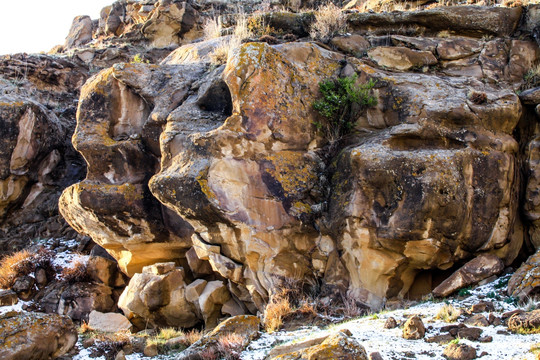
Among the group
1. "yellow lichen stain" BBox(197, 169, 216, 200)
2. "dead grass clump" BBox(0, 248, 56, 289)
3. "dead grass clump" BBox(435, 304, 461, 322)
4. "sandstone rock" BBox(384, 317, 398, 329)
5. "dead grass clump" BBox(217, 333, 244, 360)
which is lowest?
"dead grass clump" BBox(0, 248, 56, 289)

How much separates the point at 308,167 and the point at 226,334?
3.52 meters

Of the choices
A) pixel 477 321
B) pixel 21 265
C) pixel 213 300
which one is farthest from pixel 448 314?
pixel 21 265

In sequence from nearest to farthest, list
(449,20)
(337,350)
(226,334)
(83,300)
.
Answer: (337,350), (226,334), (83,300), (449,20)

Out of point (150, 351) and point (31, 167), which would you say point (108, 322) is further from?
point (31, 167)

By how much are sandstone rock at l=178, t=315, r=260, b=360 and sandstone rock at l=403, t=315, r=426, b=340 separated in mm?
1994

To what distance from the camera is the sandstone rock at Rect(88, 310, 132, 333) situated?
9.26 metres

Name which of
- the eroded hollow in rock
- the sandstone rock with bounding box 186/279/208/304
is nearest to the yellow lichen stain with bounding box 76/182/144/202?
the sandstone rock with bounding box 186/279/208/304

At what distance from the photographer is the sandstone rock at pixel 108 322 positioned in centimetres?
926

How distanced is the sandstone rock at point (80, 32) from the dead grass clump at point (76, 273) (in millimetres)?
13794

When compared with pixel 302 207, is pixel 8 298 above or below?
below

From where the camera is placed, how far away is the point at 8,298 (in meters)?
10.2

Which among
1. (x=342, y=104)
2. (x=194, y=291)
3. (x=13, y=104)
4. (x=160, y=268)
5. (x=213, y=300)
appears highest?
(x=13, y=104)

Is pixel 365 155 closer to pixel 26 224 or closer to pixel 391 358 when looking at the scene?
pixel 391 358

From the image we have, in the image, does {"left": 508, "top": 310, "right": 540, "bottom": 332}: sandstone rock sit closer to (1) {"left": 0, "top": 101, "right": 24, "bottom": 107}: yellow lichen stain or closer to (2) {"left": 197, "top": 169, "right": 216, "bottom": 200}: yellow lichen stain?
(2) {"left": 197, "top": 169, "right": 216, "bottom": 200}: yellow lichen stain
